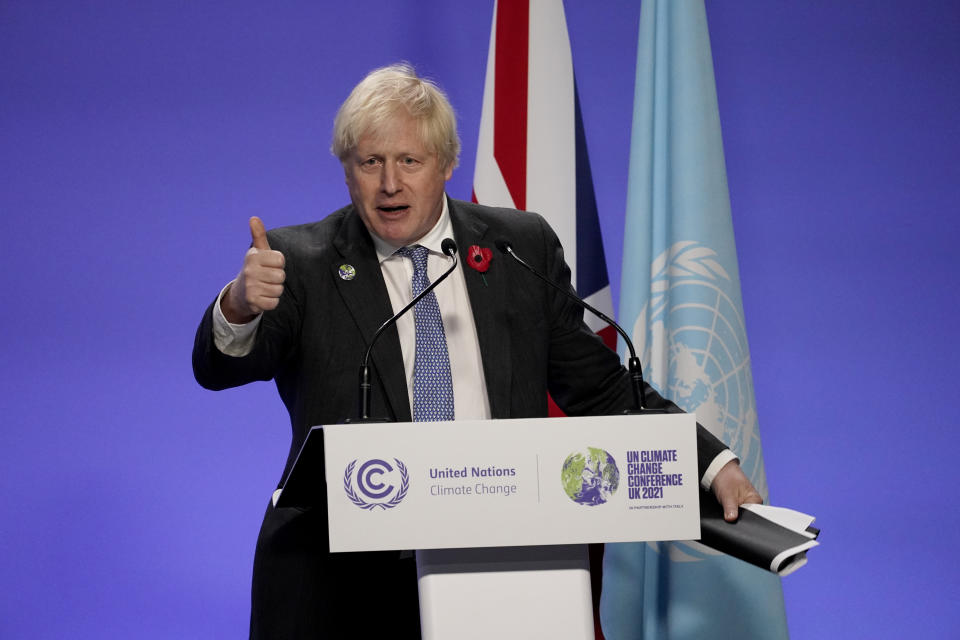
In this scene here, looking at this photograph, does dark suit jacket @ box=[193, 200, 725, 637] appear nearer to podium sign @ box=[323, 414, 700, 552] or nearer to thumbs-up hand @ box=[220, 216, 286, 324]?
thumbs-up hand @ box=[220, 216, 286, 324]

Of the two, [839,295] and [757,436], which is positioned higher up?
[839,295]

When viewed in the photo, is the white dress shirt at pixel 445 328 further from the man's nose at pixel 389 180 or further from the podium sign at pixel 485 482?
the podium sign at pixel 485 482

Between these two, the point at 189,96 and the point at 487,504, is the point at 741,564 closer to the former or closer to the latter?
the point at 487,504

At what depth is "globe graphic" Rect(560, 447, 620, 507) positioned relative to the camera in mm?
1119

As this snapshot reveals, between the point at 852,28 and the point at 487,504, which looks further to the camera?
the point at 852,28

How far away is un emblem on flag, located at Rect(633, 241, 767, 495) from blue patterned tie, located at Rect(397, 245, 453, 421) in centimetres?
105

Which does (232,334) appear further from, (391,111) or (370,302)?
(391,111)

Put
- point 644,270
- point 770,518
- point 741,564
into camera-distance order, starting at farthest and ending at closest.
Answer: point 644,270
point 741,564
point 770,518

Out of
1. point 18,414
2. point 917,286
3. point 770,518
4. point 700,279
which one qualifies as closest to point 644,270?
point 700,279

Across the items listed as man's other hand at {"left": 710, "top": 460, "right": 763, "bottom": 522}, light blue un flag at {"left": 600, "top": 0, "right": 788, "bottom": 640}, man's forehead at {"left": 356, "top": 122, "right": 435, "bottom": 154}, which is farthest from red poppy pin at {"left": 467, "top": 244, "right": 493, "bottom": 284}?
light blue un flag at {"left": 600, "top": 0, "right": 788, "bottom": 640}

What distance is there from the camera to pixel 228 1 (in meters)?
3.10

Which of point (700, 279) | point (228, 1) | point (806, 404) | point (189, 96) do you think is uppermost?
point (228, 1)

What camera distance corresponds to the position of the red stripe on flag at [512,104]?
2830 mm

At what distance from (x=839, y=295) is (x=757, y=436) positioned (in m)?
0.98
